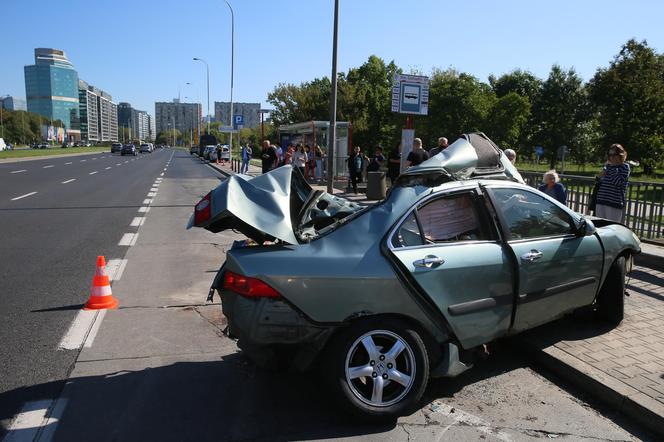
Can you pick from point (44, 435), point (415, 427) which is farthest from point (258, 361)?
point (44, 435)

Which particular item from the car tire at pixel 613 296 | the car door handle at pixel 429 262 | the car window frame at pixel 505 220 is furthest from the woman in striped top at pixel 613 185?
the car door handle at pixel 429 262

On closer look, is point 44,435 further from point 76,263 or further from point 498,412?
point 76,263

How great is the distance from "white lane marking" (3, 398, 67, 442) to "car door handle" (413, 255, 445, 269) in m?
2.53

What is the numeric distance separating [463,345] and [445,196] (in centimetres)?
108

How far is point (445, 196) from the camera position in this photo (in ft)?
12.7

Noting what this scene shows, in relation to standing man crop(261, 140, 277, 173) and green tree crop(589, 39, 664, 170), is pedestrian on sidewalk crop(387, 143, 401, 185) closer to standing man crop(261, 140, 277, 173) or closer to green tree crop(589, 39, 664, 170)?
standing man crop(261, 140, 277, 173)

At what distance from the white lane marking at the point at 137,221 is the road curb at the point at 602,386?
9.15m

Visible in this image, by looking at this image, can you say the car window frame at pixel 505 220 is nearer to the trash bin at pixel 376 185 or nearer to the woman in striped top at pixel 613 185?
the woman in striped top at pixel 613 185

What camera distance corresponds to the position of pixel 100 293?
571 cm

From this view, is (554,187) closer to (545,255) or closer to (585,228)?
(585,228)

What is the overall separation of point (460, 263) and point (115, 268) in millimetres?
5585

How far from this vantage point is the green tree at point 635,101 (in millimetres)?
34531

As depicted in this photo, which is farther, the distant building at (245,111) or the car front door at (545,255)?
the distant building at (245,111)

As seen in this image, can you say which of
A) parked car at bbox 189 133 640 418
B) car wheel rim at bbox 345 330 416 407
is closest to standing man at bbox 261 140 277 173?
parked car at bbox 189 133 640 418
